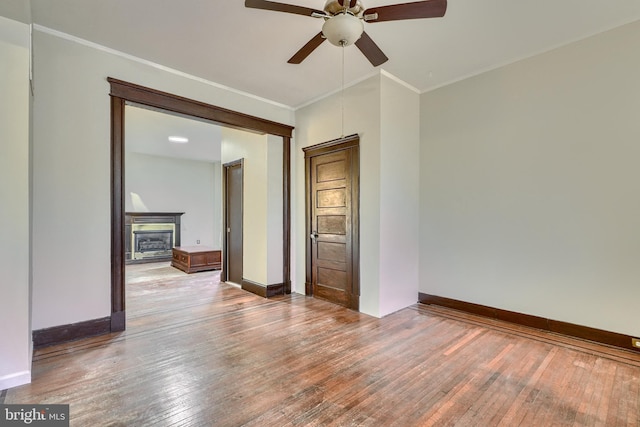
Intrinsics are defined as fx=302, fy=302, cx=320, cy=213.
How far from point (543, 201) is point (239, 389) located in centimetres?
336

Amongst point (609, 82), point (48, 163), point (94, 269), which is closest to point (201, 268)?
point (94, 269)

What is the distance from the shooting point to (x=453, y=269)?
12.7 feet

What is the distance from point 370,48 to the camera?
92.2 inches

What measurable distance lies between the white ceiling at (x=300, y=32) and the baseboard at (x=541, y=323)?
110 inches

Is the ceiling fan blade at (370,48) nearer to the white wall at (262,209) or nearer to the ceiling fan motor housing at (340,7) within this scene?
the ceiling fan motor housing at (340,7)

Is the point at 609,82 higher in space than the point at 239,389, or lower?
higher

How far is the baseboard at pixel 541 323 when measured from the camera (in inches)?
108

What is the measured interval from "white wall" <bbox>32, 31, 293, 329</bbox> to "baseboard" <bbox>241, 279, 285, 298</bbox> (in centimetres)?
193

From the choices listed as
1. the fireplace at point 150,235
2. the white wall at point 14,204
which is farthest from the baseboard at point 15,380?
the fireplace at point 150,235

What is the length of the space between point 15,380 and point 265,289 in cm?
271

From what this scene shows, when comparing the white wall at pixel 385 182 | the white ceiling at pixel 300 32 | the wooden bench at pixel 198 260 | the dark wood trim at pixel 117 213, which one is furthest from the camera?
the wooden bench at pixel 198 260

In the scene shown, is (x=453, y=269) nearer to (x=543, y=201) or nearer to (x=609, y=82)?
(x=543, y=201)

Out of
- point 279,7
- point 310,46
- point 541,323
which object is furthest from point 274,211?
point 541,323

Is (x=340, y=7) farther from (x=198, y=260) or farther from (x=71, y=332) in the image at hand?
(x=198, y=260)
